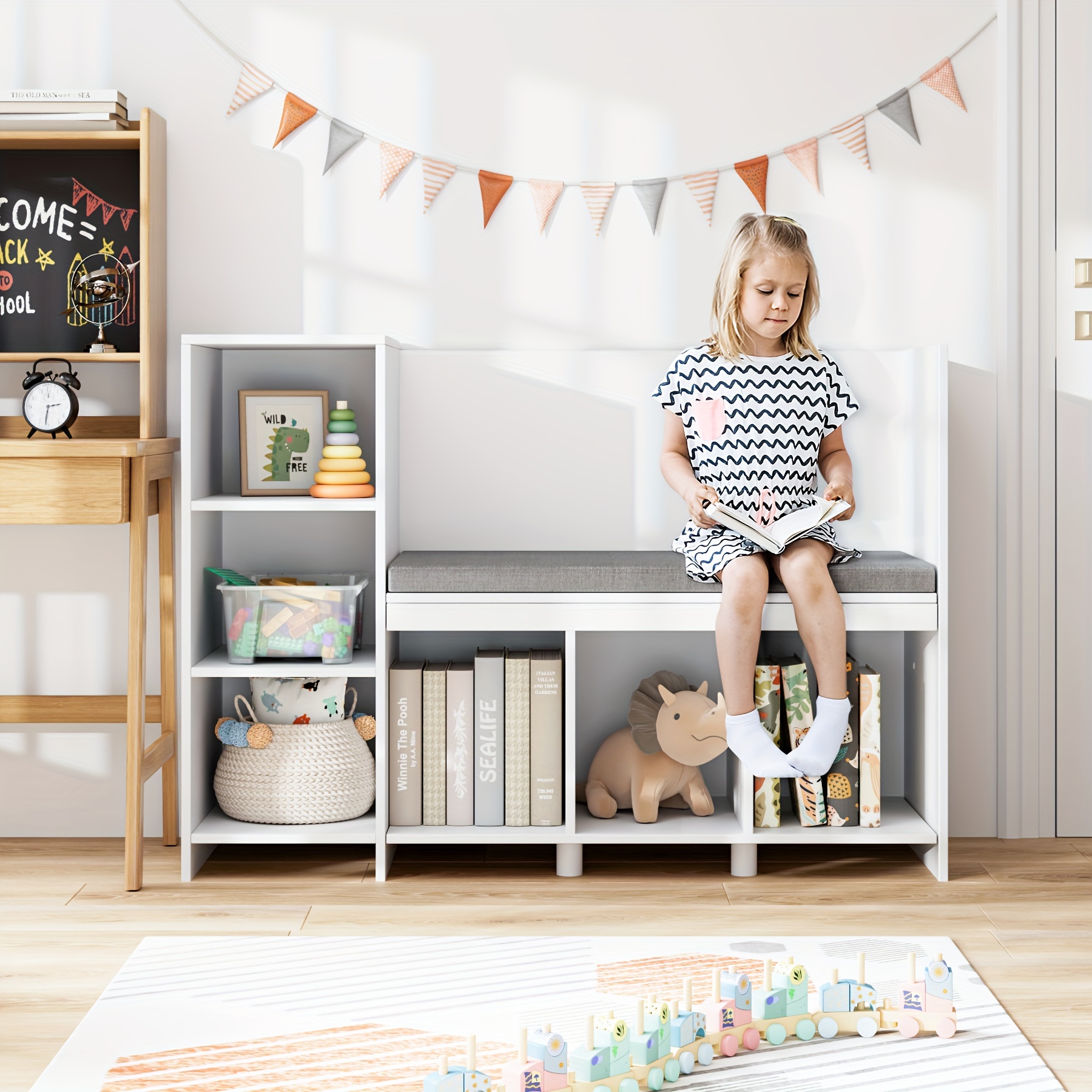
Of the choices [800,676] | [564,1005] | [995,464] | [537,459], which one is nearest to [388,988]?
[564,1005]

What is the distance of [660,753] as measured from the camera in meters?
2.25

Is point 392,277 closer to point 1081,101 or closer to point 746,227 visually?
point 746,227

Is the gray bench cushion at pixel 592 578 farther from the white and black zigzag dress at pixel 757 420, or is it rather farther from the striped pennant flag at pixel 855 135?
the striped pennant flag at pixel 855 135

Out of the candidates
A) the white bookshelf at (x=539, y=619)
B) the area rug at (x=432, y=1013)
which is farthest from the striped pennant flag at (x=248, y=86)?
the area rug at (x=432, y=1013)

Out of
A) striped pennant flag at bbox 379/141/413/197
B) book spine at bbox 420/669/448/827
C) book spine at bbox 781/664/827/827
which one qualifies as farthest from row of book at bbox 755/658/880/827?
striped pennant flag at bbox 379/141/413/197

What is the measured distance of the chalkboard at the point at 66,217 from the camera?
7.74 feet

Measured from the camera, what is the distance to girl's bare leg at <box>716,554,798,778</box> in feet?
6.68

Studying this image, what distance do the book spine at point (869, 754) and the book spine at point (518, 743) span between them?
63 cm

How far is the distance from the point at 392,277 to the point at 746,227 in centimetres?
74

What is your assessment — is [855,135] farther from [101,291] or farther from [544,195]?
[101,291]

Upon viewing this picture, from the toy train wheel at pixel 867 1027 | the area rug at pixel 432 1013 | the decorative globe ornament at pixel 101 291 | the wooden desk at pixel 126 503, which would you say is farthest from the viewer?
the decorative globe ornament at pixel 101 291

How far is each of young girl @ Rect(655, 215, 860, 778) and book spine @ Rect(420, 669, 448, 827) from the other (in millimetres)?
520

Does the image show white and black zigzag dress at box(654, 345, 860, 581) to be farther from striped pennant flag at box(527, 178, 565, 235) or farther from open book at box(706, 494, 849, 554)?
striped pennant flag at box(527, 178, 565, 235)

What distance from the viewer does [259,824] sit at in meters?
2.20
